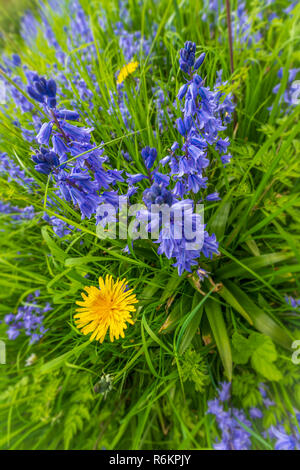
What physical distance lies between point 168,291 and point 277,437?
0.84m

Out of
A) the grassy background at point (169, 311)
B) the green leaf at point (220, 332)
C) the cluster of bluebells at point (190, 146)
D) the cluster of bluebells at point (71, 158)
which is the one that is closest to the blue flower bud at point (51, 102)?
the cluster of bluebells at point (71, 158)

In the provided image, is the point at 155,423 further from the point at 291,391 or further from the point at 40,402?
the point at 291,391

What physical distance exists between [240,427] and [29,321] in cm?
123

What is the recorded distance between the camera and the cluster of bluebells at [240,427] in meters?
1.23

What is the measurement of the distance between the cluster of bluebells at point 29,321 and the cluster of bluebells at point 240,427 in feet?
3.26

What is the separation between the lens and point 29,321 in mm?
1573

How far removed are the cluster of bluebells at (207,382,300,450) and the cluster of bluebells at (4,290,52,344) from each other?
994 mm

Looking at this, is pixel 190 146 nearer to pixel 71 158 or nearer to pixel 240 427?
pixel 71 158

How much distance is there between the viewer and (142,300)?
4.57ft

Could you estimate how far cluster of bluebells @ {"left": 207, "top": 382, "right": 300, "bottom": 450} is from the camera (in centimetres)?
123

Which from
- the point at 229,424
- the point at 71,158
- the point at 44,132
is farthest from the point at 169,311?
the point at 44,132

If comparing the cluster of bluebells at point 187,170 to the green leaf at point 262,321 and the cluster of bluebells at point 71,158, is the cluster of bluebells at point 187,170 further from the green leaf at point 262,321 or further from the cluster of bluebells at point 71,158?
the green leaf at point 262,321

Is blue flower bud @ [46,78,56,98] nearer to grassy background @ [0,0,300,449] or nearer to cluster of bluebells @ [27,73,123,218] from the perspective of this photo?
cluster of bluebells @ [27,73,123,218]

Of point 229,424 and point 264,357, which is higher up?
point 264,357
